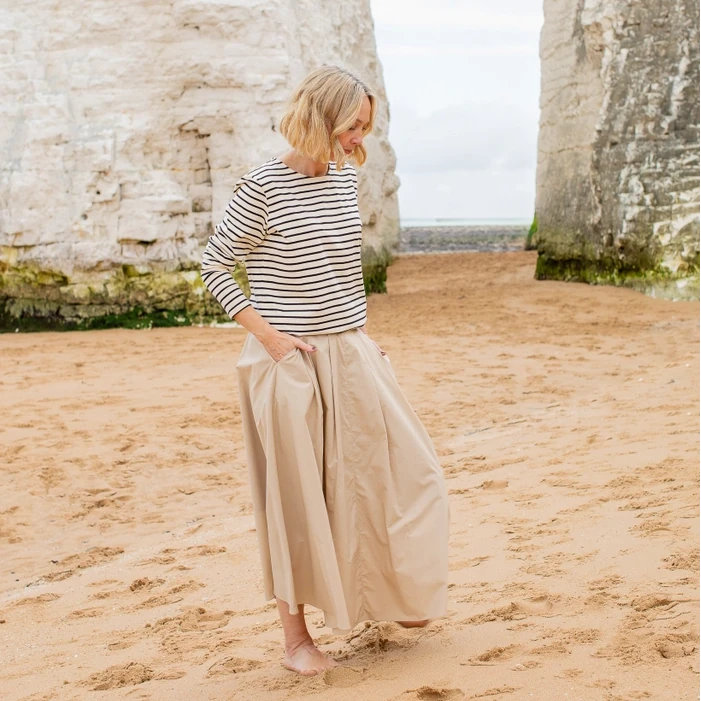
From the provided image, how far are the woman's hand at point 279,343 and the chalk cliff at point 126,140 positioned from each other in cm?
879

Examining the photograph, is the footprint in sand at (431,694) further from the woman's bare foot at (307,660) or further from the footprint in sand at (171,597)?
the footprint in sand at (171,597)

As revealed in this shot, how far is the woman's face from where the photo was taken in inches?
112

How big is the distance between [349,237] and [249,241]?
11.5 inches

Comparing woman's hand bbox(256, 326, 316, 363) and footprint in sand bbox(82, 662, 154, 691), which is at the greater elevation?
woman's hand bbox(256, 326, 316, 363)

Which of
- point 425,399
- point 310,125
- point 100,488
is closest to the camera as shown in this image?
point 310,125

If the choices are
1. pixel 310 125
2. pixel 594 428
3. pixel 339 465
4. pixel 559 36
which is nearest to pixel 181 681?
pixel 339 465

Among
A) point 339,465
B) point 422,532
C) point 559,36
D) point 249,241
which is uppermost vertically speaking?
point 559,36

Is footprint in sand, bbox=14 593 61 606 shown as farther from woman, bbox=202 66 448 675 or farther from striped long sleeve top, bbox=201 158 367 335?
striped long sleeve top, bbox=201 158 367 335

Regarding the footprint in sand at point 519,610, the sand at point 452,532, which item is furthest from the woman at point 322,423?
the footprint in sand at point 519,610

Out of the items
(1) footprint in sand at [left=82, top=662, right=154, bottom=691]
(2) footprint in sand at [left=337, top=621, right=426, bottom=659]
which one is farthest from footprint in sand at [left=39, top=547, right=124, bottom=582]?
(2) footprint in sand at [left=337, top=621, right=426, bottom=659]

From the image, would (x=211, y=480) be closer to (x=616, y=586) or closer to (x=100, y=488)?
(x=100, y=488)

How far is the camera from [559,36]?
14.3 metres

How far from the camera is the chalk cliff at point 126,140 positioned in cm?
1138

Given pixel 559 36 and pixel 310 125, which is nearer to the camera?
pixel 310 125
